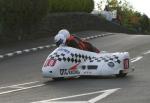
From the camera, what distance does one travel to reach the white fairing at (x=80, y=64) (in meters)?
16.6

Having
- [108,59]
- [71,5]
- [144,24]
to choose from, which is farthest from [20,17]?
[144,24]

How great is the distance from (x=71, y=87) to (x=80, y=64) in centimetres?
180

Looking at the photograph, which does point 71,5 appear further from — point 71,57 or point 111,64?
point 111,64

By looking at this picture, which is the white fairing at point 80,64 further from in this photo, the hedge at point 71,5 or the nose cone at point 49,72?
the hedge at point 71,5

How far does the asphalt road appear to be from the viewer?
42.8 feet

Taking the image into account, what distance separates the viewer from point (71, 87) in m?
15.2

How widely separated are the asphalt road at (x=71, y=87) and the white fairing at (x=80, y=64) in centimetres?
21

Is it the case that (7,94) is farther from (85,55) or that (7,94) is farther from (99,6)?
(99,6)

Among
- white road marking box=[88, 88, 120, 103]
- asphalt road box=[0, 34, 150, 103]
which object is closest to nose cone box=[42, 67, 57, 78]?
asphalt road box=[0, 34, 150, 103]

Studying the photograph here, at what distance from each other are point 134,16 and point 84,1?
25900 mm

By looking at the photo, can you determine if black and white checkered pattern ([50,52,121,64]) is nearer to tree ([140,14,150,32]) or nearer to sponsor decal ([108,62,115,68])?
sponsor decal ([108,62,115,68])

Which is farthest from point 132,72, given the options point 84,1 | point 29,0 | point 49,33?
point 84,1

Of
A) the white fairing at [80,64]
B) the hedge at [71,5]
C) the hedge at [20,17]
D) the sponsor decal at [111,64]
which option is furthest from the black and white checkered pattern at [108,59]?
the hedge at [71,5]

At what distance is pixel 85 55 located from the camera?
668 inches
